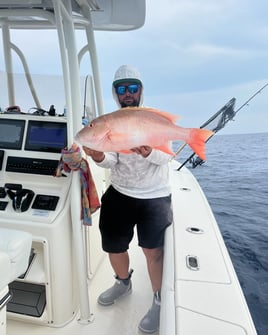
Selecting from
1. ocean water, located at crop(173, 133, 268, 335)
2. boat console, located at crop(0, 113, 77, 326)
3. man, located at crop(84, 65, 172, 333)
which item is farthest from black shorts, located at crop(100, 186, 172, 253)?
ocean water, located at crop(173, 133, 268, 335)

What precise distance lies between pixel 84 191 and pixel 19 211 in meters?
0.39

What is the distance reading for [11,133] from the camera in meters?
1.88

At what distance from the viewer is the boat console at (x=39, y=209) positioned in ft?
5.25

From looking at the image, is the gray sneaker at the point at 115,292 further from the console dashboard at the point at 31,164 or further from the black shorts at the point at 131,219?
the console dashboard at the point at 31,164

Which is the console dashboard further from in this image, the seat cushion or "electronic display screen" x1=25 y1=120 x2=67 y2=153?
the seat cushion

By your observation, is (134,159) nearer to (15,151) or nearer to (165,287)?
(165,287)

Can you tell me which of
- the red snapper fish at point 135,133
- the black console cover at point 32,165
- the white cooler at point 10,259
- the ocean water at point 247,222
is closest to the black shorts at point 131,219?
the black console cover at point 32,165

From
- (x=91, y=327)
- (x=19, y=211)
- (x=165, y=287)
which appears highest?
(x=19, y=211)

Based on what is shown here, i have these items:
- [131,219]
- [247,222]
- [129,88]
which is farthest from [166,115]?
→ [247,222]

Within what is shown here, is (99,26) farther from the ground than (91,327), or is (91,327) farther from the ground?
(99,26)

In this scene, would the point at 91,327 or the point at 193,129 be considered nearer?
the point at 193,129

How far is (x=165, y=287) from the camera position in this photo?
1.27 metres

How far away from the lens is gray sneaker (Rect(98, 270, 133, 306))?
6.15 feet

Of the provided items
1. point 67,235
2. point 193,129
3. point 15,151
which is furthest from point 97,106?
point 193,129
